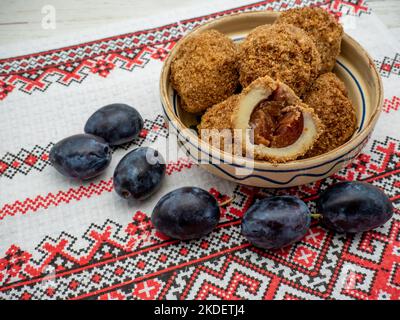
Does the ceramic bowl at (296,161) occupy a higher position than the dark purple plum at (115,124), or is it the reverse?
the ceramic bowl at (296,161)

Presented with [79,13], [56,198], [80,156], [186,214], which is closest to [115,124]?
[80,156]

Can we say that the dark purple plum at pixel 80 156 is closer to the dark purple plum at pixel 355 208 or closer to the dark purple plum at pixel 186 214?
the dark purple plum at pixel 186 214

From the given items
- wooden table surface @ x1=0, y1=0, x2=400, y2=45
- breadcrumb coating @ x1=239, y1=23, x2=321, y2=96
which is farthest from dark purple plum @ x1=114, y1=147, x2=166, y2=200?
wooden table surface @ x1=0, y1=0, x2=400, y2=45

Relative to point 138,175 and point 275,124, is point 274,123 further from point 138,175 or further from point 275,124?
point 138,175

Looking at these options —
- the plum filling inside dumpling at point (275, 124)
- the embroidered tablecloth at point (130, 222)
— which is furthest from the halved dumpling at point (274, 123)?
the embroidered tablecloth at point (130, 222)

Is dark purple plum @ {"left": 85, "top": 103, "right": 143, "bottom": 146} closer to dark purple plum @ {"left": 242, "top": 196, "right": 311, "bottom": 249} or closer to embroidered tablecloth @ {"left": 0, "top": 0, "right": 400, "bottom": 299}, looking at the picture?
embroidered tablecloth @ {"left": 0, "top": 0, "right": 400, "bottom": 299}

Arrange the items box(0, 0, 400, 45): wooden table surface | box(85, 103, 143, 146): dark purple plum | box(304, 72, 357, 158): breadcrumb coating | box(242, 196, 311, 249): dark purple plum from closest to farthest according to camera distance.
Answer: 1. box(242, 196, 311, 249): dark purple plum
2. box(304, 72, 357, 158): breadcrumb coating
3. box(85, 103, 143, 146): dark purple plum
4. box(0, 0, 400, 45): wooden table surface

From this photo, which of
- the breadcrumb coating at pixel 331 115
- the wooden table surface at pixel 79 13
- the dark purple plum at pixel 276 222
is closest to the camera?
the dark purple plum at pixel 276 222
